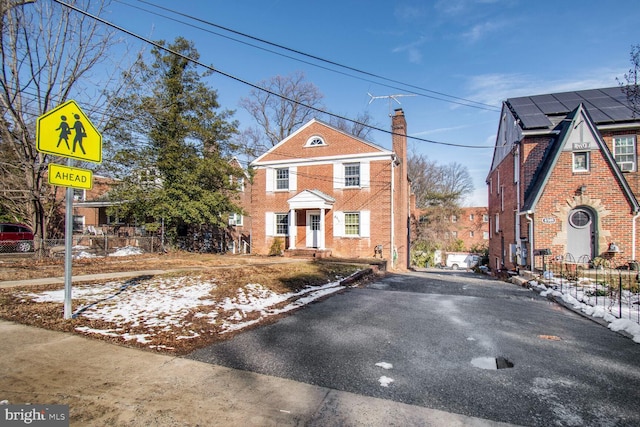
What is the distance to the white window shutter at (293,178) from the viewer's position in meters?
A: 22.3

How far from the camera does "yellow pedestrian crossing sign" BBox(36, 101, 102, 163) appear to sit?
514cm

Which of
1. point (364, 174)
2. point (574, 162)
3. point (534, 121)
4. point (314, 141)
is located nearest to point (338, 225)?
point (364, 174)

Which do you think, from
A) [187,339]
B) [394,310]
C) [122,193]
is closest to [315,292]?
[394,310]

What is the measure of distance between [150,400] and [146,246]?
1894 cm

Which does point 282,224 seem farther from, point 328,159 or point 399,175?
point 399,175

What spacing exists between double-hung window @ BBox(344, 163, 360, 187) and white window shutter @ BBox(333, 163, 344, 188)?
24 cm

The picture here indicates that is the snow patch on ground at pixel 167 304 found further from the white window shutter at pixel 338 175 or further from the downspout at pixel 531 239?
the white window shutter at pixel 338 175

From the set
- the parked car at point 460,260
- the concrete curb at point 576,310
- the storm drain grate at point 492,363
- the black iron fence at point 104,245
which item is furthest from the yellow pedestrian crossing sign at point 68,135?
the parked car at point 460,260

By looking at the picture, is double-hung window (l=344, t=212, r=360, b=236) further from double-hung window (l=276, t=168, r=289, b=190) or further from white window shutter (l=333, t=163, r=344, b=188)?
double-hung window (l=276, t=168, r=289, b=190)

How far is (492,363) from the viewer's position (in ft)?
14.1

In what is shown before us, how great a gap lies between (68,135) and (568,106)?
20562 millimetres

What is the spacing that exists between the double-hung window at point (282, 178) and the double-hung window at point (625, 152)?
17.1m

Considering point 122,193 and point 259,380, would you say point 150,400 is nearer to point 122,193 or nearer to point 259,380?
point 259,380

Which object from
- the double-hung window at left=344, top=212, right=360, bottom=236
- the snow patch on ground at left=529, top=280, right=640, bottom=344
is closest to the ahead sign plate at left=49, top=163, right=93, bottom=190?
the snow patch on ground at left=529, top=280, right=640, bottom=344
